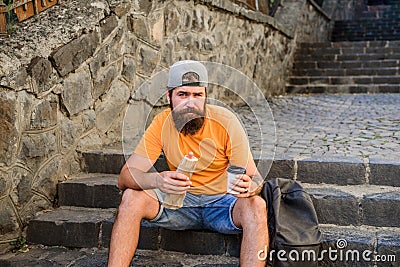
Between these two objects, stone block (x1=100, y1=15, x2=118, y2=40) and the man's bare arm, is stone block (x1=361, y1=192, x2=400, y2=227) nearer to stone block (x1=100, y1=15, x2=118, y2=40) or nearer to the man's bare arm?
Answer: the man's bare arm

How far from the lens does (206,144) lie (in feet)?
8.93

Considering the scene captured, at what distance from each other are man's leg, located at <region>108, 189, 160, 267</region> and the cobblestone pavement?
3.68ft

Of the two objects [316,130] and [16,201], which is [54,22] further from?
[316,130]

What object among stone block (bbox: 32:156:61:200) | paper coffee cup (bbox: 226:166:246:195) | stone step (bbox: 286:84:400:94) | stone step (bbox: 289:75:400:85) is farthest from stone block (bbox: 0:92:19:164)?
stone step (bbox: 289:75:400:85)

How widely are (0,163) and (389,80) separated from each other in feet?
21.5

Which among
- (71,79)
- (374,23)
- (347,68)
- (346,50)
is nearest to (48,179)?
(71,79)

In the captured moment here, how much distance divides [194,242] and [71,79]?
134 cm

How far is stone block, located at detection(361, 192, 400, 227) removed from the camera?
9.33 ft

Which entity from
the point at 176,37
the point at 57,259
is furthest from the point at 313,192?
the point at 176,37

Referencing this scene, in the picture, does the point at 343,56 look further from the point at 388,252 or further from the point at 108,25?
the point at 388,252

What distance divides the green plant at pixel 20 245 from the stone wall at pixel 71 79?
0.10 ft

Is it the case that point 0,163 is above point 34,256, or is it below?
above

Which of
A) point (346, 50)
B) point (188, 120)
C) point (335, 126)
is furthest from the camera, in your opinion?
point (346, 50)

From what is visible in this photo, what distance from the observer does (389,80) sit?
812 centimetres
